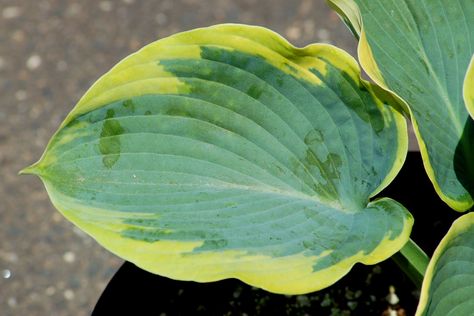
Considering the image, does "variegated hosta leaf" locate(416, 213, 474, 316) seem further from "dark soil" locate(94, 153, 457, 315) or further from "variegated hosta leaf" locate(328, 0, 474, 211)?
"dark soil" locate(94, 153, 457, 315)

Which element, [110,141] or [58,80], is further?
[58,80]

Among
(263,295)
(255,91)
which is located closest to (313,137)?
(255,91)

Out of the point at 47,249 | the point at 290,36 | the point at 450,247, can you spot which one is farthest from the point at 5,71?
the point at 450,247

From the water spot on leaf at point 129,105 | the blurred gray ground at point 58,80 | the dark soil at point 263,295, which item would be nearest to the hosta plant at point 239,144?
the water spot on leaf at point 129,105

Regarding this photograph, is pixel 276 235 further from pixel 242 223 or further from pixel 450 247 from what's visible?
pixel 450 247

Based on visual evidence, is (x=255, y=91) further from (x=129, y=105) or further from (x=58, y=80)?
(x=58, y=80)

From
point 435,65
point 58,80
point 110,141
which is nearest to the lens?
point 110,141
